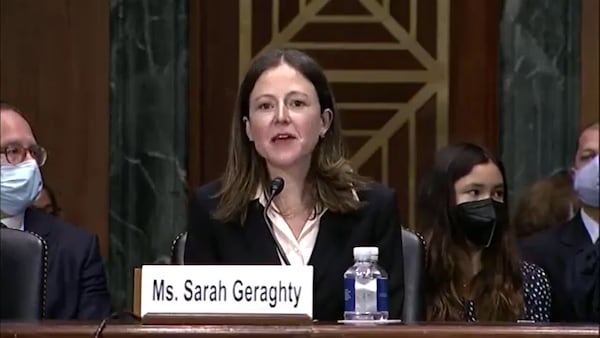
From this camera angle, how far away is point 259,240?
3328mm

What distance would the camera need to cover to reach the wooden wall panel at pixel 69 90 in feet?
17.0

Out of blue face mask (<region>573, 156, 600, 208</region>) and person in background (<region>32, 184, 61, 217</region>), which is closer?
blue face mask (<region>573, 156, 600, 208</region>)

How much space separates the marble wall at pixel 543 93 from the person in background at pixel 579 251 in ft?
3.22

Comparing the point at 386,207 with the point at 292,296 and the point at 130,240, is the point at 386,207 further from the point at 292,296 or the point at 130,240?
the point at 130,240

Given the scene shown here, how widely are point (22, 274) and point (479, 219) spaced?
1.16 meters

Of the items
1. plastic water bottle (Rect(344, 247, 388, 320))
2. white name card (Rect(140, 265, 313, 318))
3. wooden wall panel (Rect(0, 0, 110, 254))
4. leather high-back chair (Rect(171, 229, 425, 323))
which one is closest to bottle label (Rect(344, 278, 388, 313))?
plastic water bottle (Rect(344, 247, 388, 320))

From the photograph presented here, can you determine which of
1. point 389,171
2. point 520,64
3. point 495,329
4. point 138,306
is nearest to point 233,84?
point 389,171

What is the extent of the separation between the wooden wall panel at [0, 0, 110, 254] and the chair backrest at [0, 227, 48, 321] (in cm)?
188

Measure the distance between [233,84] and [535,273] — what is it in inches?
70.4

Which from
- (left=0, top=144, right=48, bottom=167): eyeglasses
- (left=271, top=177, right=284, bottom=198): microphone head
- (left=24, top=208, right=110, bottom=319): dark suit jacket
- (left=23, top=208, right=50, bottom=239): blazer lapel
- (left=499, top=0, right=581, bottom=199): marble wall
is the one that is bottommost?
(left=24, top=208, right=110, bottom=319): dark suit jacket

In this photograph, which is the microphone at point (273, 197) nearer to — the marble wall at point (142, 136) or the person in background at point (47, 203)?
the person in background at point (47, 203)

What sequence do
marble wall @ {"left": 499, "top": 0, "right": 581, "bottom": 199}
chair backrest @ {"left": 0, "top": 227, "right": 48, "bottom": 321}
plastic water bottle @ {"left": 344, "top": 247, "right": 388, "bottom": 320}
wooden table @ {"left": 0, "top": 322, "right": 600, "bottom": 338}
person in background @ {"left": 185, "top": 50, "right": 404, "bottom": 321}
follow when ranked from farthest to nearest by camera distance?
marble wall @ {"left": 499, "top": 0, "right": 581, "bottom": 199} → person in background @ {"left": 185, "top": 50, "right": 404, "bottom": 321} → chair backrest @ {"left": 0, "top": 227, "right": 48, "bottom": 321} → plastic water bottle @ {"left": 344, "top": 247, "right": 388, "bottom": 320} → wooden table @ {"left": 0, "top": 322, "right": 600, "bottom": 338}

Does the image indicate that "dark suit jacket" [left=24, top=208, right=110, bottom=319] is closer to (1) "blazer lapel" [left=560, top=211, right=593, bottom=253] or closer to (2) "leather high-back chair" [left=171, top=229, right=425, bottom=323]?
(2) "leather high-back chair" [left=171, top=229, right=425, bottom=323]

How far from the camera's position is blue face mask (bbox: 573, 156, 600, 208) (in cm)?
393
